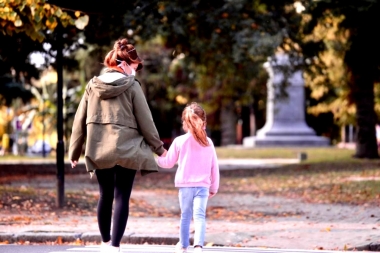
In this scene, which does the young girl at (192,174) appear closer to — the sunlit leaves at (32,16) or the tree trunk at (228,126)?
the sunlit leaves at (32,16)

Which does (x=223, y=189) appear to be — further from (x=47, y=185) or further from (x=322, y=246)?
(x=322, y=246)

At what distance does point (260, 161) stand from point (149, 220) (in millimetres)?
24180

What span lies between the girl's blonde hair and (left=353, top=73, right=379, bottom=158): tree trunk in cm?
2514

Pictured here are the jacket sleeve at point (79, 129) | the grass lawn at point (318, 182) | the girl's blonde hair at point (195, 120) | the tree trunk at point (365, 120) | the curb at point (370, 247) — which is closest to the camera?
the jacket sleeve at point (79, 129)

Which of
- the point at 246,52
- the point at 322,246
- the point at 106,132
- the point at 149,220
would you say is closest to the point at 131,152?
the point at 106,132

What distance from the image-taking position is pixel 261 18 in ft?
95.2

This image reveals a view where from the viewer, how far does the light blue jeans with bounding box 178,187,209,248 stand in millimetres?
8953

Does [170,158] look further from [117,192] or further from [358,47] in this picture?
[358,47]

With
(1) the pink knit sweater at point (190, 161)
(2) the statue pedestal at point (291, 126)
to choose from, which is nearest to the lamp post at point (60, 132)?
(1) the pink knit sweater at point (190, 161)

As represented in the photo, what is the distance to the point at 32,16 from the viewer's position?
14.4 meters

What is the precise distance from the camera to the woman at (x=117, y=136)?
843 centimetres

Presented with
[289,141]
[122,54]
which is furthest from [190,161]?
[289,141]

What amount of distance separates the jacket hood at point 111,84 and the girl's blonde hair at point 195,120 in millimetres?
614

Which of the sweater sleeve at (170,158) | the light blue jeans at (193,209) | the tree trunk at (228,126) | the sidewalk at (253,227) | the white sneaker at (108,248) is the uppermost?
the sweater sleeve at (170,158)
